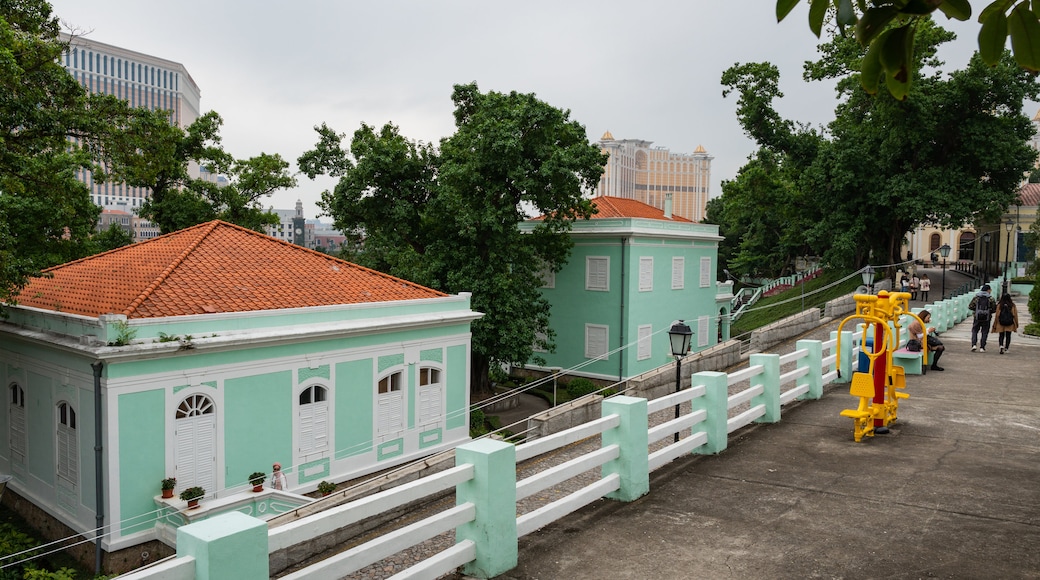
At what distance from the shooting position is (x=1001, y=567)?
17.8 ft

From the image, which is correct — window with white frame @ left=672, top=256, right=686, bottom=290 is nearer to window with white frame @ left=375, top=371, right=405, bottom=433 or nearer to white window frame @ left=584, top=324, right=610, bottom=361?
white window frame @ left=584, top=324, right=610, bottom=361

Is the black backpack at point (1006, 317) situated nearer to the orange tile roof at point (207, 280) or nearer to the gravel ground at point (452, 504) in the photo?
the gravel ground at point (452, 504)

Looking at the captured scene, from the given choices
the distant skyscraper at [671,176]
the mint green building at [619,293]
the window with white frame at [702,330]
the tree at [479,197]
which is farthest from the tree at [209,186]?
the distant skyscraper at [671,176]

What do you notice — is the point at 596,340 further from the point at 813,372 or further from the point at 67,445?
the point at 67,445

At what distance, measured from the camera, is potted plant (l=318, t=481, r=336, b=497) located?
53.3ft

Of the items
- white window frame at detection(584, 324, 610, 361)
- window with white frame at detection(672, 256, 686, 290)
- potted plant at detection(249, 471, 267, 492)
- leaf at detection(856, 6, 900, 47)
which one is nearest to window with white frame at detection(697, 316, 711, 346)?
window with white frame at detection(672, 256, 686, 290)

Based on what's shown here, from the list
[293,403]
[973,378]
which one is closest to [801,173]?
[973,378]

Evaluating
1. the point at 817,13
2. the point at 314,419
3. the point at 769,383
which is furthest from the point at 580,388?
the point at 817,13

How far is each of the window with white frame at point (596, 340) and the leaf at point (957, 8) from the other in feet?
96.4

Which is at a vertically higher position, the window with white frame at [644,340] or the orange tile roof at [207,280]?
the orange tile roof at [207,280]

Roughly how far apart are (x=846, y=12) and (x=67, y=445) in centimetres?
1610

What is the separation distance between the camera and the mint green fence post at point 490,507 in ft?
17.5

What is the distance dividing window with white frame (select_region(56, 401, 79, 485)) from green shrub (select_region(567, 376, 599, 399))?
714 inches

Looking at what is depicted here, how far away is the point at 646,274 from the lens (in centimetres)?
3219
